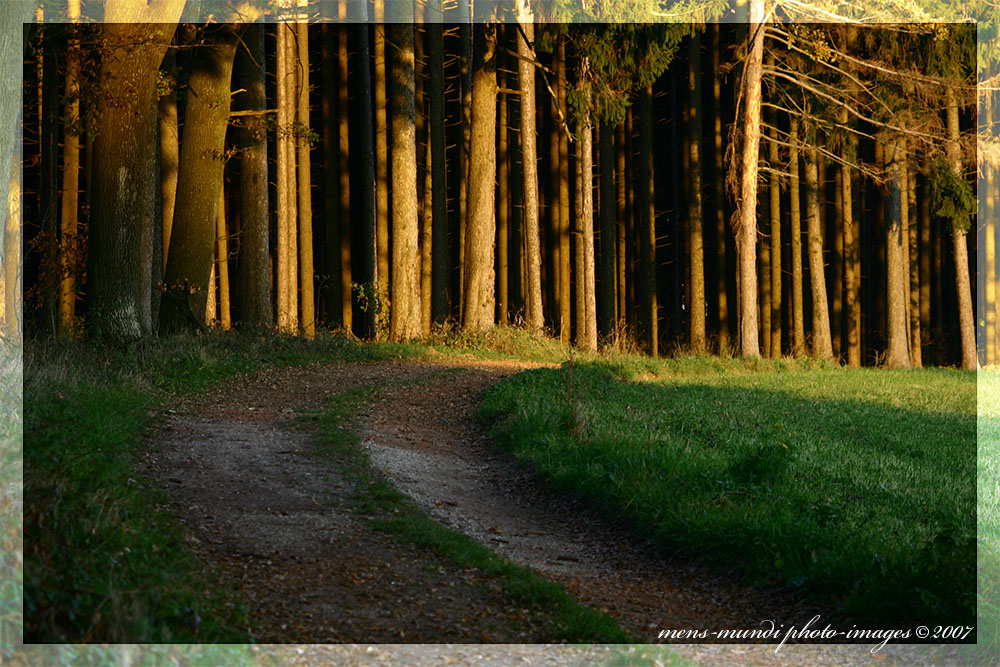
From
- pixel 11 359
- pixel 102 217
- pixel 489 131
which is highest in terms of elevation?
pixel 489 131

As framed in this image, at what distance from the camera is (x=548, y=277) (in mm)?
29891

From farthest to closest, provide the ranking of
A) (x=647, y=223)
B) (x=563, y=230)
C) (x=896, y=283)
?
(x=647, y=223) → (x=563, y=230) → (x=896, y=283)

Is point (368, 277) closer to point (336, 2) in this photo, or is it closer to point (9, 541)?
point (336, 2)

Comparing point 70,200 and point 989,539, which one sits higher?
point 70,200

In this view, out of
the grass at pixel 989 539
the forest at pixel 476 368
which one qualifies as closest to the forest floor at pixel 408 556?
the forest at pixel 476 368

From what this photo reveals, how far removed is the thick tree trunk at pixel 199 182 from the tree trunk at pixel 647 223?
13.6m

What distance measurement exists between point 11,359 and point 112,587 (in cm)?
422

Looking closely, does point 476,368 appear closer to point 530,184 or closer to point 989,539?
point 530,184

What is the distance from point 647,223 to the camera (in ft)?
87.5

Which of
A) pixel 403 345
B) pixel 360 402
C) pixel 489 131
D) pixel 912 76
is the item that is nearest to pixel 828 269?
pixel 912 76

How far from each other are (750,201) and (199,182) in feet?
37.7

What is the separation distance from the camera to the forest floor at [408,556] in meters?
5.17

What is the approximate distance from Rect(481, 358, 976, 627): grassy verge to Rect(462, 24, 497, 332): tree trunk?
16.3ft

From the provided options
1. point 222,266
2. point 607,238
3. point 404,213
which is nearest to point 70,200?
point 222,266
